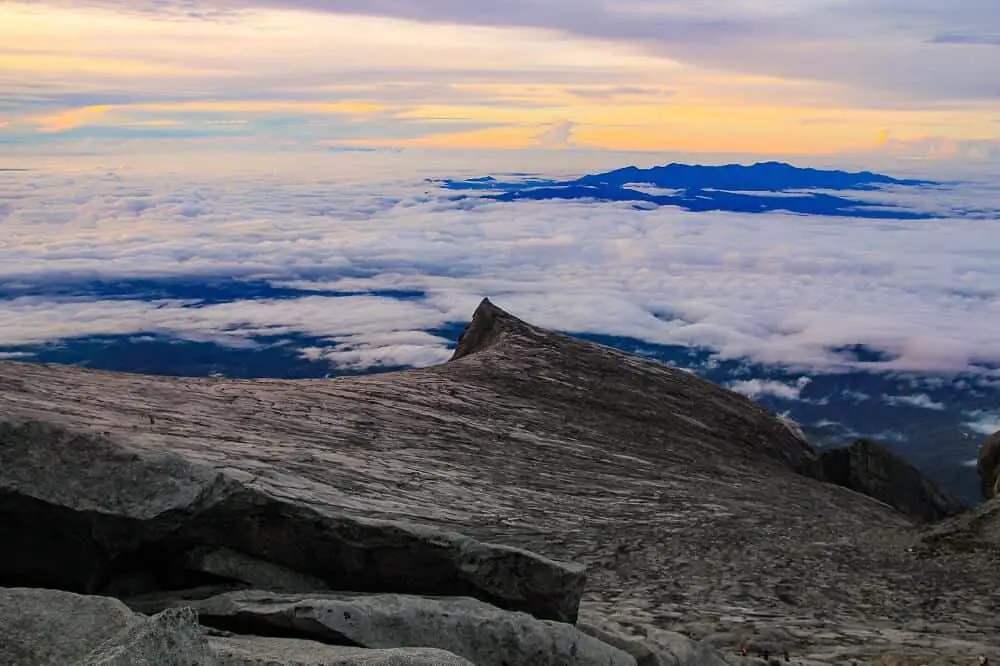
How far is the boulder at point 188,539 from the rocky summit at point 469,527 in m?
0.02

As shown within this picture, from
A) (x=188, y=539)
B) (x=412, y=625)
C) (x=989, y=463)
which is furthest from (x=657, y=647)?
(x=989, y=463)

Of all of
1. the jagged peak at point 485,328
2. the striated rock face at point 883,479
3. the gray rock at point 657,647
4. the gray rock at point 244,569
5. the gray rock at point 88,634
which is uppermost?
the gray rock at point 88,634

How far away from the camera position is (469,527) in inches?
A: 712

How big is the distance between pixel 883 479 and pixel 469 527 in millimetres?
22154

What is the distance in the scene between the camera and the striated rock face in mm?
35156

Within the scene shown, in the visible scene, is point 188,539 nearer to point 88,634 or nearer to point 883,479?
point 88,634

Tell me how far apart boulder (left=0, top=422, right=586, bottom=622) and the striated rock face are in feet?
87.5

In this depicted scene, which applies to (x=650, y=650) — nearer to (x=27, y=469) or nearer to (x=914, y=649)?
(x=914, y=649)

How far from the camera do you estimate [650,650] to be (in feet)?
35.3

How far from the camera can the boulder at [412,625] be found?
29.4 feet

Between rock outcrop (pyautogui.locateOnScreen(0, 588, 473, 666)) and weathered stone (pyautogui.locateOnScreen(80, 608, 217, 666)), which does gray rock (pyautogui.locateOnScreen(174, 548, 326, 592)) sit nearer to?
rock outcrop (pyautogui.locateOnScreen(0, 588, 473, 666))

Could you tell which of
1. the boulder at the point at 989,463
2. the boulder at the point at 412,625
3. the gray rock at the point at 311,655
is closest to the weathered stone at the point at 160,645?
the gray rock at the point at 311,655

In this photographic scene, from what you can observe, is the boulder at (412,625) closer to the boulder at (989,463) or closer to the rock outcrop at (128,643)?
the rock outcrop at (128,643)

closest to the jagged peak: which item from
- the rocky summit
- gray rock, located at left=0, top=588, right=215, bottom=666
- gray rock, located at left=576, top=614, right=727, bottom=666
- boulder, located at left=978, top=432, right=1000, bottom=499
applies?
the rocky summit
